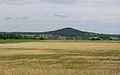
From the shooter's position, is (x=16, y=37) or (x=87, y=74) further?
(x=16, y=37)

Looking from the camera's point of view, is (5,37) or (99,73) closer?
(99,73)

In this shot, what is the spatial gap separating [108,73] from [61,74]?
3.12m

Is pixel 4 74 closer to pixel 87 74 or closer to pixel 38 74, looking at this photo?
pixel 38 74

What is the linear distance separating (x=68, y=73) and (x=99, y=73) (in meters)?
2.03

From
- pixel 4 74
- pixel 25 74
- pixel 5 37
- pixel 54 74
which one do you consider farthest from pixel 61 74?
pixel 5 37

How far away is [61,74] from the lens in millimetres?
20984

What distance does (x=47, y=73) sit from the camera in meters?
21.5

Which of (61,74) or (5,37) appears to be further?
(5,37)

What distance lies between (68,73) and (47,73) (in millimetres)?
1375

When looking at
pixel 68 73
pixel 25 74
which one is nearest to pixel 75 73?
pixel 68 73

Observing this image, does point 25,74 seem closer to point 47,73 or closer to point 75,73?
point 47,73

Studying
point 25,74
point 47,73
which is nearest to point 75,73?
point 47,73

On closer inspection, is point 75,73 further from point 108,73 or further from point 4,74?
point 4,74

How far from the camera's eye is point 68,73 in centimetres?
2158
